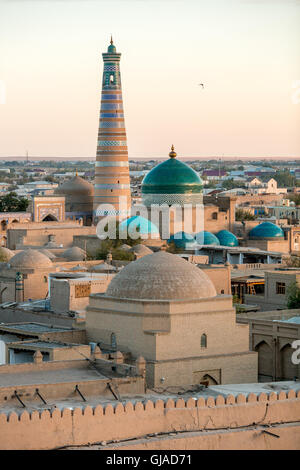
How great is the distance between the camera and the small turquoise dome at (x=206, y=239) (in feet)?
134

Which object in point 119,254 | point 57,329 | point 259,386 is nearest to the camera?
point 259,386

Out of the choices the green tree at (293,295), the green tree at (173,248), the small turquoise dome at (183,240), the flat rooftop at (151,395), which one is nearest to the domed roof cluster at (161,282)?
the flat rooftop at (151,395)

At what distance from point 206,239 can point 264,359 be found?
16.7 m

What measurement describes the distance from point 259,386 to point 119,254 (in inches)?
618

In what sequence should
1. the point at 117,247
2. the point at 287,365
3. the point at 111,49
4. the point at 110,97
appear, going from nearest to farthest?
1. the point at 287,365
2. the point at 117,247
3. the point at 110,97
4. the point at 111,49

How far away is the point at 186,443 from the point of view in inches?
691

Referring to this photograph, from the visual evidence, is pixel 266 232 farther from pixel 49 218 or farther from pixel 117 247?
pixel 49 218

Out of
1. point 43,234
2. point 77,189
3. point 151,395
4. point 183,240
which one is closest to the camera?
point 151,395

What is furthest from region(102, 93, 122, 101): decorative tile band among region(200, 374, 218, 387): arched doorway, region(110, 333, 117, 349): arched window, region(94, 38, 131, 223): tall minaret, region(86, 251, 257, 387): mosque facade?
region(200, 374, 218, 387): arched doorway

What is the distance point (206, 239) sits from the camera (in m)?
41.0

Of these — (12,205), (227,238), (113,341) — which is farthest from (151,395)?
(12,205)

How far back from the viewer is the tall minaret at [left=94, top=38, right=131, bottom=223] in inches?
1837
